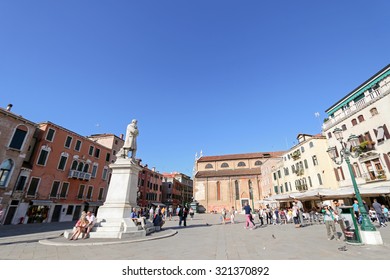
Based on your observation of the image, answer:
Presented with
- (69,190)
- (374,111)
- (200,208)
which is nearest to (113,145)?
(69,190)

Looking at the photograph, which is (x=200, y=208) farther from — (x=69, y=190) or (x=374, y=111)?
(x=374, y=111)

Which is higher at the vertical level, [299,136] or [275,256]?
[299,136]

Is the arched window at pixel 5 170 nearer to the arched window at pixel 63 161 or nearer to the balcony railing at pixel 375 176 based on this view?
the arched window at pixel 63 161

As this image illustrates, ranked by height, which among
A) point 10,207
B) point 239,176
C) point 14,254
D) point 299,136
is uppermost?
point 299,136

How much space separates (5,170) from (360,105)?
35.8 metres

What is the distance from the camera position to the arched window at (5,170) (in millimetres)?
17359

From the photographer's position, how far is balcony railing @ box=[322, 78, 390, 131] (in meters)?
17.2

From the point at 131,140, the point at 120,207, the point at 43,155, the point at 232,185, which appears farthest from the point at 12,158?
the point at 232,185

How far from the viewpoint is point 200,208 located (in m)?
45.6

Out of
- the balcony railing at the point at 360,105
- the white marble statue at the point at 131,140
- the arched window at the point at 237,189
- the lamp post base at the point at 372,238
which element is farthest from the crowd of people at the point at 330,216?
the arched window at the point at 237,189

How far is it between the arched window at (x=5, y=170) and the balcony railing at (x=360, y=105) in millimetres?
35295

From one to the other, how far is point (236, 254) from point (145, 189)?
122 feet

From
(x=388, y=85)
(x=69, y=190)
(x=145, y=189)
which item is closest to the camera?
(x=388, y=85)

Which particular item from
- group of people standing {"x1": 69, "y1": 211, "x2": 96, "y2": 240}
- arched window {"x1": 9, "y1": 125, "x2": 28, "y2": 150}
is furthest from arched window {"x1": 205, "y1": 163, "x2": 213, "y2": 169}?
group of people standing {"x1": 69, "y1": 211, "x2": 96, "y2": 240}
